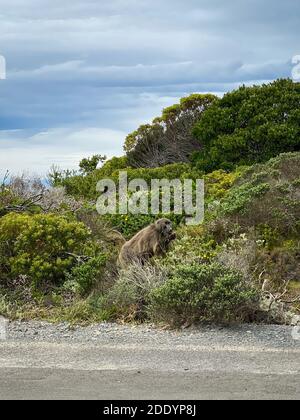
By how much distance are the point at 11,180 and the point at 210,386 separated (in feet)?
40.5

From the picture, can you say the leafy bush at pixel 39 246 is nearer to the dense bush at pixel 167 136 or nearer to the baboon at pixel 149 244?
the baboon at pixel 149 244

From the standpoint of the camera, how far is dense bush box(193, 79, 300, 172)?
92.9ft

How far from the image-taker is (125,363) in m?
9.21

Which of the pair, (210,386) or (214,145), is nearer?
(210,386)

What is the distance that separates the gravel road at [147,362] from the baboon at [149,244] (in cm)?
236

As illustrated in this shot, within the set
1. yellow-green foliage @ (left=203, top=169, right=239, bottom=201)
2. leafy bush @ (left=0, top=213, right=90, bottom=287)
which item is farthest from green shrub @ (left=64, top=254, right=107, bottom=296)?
yellow-green foliage @ (left=203, top=169, right=239, bottom=201)

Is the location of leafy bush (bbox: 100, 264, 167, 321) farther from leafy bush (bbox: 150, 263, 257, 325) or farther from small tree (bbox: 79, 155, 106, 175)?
small tree (bbox: 79, 155, 106, 175)

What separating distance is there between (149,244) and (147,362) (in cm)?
487

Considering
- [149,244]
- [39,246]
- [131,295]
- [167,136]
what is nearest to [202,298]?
[131,295]

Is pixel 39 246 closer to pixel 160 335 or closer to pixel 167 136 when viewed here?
pixel 160 335

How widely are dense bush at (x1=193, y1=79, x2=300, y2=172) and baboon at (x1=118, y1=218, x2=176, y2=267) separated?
48.1ft

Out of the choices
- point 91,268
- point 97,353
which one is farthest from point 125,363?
point 91,268

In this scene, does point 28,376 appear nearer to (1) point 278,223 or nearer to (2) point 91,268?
(2) point 91,268

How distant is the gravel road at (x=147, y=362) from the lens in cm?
795
